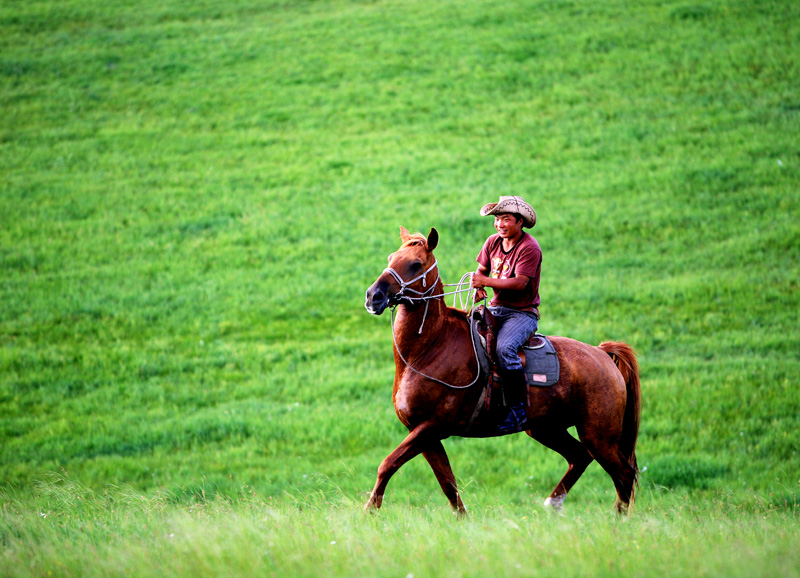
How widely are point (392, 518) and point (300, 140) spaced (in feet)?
68.6

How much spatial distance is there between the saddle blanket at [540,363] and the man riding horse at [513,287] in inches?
4.1

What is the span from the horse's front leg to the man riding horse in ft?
2.80

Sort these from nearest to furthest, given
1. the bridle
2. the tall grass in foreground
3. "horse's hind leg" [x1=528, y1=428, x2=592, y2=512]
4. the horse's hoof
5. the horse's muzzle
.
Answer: the tall grass in foreground, the horse's muzzle, the bridle, the horse's hoof, "horse's hind leg" [x1=528, y1=428, x2=592, y2=512]

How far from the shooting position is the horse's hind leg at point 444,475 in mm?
6289

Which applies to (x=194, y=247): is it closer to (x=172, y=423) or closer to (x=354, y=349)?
(x=354, y=349)

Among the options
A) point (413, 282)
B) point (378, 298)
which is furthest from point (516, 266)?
point (378, 298)

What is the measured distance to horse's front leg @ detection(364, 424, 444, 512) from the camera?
5.94 metres

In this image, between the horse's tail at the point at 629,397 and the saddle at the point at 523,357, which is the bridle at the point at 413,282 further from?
the horse's tail at the point at 629,397

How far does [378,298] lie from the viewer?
5691mm

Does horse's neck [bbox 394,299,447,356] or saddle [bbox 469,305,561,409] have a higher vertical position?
horse's neck [bbox 394,299,447,356]

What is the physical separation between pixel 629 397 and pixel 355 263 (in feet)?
37.4

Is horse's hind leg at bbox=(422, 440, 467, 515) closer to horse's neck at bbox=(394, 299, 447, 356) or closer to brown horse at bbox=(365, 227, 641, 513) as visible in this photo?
brown horse at bbox=(365, 227, 641, 513)

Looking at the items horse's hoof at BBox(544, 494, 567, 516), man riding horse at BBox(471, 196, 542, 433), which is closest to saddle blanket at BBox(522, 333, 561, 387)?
man riding horse at BBox(471, 196, 542, 433)

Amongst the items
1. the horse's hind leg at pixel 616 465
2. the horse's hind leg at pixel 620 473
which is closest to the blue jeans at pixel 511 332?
the horse's hind leg at pixel 616 465
